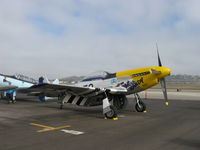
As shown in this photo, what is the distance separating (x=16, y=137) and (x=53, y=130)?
1221 millimetres

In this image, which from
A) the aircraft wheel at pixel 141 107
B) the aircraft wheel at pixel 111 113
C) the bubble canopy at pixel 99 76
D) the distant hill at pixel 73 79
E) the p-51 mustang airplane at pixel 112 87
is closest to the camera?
the aircraft wheel at pixel 111 113

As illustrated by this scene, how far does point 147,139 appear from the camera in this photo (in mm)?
5059

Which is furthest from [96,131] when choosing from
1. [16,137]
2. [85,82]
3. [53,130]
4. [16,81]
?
[16,81]

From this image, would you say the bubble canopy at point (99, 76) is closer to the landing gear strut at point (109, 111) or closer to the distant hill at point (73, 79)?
the distant hill at point (73, 79)

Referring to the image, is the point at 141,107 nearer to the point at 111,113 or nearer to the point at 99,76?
the point at 111,113

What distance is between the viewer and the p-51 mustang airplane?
8.54m

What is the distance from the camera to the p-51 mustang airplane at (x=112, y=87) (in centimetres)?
854

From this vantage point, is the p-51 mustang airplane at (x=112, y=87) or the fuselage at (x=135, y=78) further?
the fuselage at (x=135, y=78)

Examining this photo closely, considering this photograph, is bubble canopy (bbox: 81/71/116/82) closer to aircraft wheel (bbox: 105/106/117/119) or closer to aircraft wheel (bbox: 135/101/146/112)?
aircraft wheel (bbox: 105/106/117/119)

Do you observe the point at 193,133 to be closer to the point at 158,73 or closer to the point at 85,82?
the point at 158,73

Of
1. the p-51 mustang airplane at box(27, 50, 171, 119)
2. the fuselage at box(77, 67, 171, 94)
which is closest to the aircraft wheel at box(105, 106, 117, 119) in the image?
the p-51 mustang airplane at box(27, 50, 171, 119)

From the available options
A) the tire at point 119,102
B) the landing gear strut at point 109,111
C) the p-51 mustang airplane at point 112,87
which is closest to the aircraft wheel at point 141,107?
the p-51 mustang airplane at point 112,87

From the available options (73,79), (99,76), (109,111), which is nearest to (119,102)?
(99,76)

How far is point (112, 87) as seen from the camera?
31.4 ft
